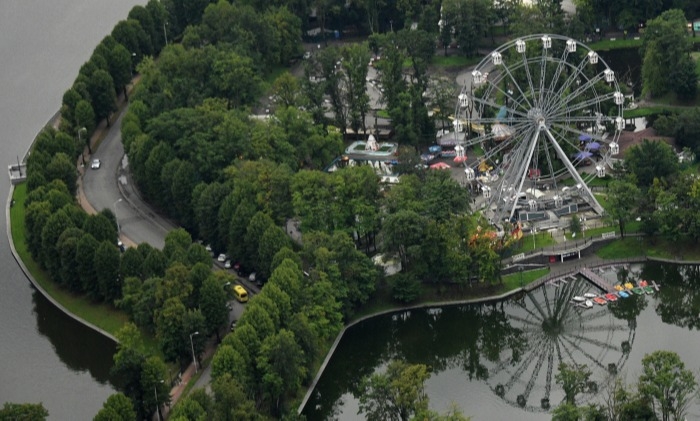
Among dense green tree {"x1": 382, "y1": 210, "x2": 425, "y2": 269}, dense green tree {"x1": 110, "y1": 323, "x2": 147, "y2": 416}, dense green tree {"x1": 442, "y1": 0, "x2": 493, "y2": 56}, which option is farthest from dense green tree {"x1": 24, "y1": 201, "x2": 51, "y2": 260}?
dense green tree {"x1": 442, "y1": 0, "x2": 493, "y2": 56}

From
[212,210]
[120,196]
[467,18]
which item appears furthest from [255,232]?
[467,18]

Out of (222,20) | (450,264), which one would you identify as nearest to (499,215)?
(450,264)

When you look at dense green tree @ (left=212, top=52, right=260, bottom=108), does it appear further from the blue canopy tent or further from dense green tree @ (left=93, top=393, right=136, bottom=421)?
dense green tree @ (left=93, top=393, right=136, bottom=421)

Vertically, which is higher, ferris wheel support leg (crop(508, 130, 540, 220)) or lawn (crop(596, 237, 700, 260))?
ferris wheel support leg (crop(508, 130, 540, 220))

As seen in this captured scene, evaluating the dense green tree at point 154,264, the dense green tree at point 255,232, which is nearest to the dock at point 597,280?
the dense green tree at point 255,232

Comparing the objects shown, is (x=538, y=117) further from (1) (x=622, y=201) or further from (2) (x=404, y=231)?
(2) (x=404, y=231)
